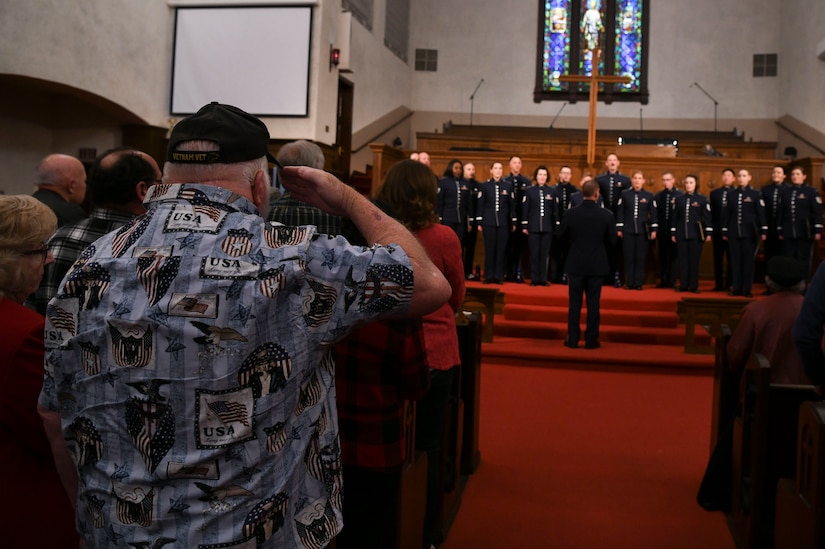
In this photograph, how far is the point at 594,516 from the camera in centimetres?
360

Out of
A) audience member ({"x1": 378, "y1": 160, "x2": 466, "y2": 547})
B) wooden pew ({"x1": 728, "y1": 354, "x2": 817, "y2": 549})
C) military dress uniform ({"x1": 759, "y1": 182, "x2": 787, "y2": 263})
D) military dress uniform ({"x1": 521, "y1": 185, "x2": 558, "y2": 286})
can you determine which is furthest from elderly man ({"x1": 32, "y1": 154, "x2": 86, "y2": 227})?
military dress uniform ({"x1": 759, "y1": 182, "x2": 787, "y2": 263})

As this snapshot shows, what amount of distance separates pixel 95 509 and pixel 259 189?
1.88 ft

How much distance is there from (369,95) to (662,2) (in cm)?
662

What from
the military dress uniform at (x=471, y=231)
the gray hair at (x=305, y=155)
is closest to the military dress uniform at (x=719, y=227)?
the military dress uniform at (x=471, y=231)

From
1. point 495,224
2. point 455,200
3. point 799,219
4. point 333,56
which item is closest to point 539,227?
point 495,224

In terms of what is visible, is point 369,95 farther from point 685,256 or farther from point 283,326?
point 283,326

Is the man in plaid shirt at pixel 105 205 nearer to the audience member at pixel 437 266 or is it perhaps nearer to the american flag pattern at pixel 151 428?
the audience member at pixel 437 266

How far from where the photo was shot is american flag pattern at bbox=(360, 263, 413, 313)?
1.26 metres

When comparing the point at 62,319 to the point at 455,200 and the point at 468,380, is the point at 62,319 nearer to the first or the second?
the point at 468,380

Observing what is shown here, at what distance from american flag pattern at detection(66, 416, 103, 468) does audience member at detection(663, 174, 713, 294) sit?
9.27m

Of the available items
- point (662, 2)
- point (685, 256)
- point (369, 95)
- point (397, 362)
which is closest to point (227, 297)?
point (397, 362)

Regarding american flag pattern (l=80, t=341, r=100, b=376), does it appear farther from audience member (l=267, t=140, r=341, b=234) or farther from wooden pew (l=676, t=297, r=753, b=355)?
wooden pew (l=676, t=297, r=753, b=355)

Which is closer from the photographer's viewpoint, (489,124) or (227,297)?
(227,297)

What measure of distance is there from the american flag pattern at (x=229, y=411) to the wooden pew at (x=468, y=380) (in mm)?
2828
